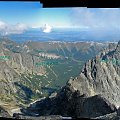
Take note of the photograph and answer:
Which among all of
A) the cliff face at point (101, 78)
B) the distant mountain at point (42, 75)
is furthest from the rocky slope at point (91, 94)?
the distant mountain at point (42, 75)

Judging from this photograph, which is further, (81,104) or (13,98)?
(13,98)

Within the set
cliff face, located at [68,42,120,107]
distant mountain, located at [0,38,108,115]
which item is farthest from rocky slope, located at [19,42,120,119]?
distant mountain, located at [0,38,108,115]

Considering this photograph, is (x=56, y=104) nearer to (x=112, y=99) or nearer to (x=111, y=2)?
(x=112, y=99)

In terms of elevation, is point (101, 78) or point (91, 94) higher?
point (101, 78)

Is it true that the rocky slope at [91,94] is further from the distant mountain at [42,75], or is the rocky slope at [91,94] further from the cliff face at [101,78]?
the distant mountain at [42,75]

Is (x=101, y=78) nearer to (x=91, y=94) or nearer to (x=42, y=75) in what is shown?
(x=91, y=94)

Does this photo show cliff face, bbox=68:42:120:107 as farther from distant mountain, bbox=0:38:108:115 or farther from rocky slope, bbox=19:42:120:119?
distant mountain, bbox=0:38:108:115

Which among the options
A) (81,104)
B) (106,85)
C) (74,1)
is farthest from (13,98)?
(74,1)

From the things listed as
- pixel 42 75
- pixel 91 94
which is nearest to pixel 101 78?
pixel 91 94
